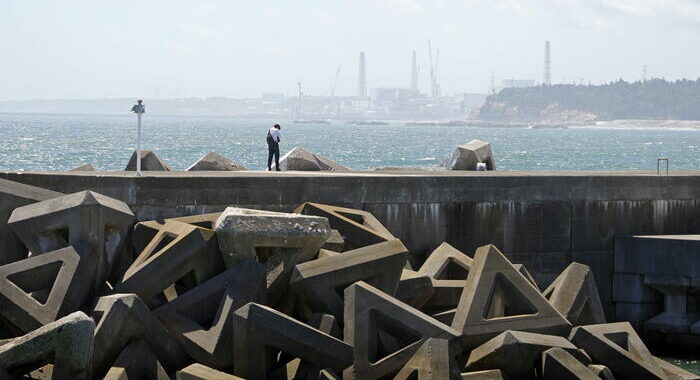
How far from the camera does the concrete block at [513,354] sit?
11.8 m

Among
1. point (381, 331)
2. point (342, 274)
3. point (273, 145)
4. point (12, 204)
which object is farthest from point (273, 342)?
point (273, 145)

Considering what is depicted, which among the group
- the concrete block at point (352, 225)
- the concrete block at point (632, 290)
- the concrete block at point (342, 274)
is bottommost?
the concrete block at point (632, 290)

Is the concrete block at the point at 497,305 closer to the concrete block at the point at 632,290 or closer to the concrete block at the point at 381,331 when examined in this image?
the concrete block at the point at 381,331

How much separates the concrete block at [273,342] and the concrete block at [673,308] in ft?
20.2

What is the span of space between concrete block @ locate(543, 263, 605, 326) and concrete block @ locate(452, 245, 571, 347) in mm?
830

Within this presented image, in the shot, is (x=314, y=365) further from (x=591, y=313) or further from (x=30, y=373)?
(x=591, y=313)

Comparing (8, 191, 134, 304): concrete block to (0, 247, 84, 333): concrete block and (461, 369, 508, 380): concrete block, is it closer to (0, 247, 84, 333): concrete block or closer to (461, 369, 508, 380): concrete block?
(0, 247, 84, 333): concrete block

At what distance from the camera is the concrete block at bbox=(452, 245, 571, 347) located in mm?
12258

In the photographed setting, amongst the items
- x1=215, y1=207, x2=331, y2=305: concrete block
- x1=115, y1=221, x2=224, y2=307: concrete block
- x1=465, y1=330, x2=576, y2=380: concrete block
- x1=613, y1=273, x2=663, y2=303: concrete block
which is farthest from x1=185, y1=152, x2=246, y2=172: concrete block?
x1=465, y1=330, x2=576, y2=380: concrete block

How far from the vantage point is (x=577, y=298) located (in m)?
13.7

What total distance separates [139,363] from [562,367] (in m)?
3.69

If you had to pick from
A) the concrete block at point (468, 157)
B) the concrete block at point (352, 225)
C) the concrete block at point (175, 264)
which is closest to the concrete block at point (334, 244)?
the concrete block at point (352, 225)

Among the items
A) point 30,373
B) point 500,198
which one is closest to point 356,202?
point 500,198

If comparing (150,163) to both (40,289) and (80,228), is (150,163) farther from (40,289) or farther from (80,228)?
(40,289)
